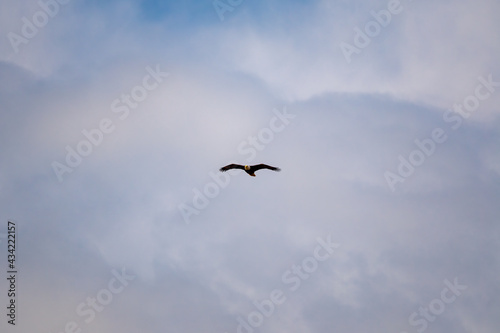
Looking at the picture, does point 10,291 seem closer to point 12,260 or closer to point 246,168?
point 12,260

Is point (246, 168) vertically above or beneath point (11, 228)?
above

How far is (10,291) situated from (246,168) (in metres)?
47.1

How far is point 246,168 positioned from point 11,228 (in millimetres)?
40813

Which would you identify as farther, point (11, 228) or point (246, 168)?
point (11, 228)

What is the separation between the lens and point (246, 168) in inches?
5187

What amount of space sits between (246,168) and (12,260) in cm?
4244

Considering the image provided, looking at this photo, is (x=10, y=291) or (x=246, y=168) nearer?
(x=246, y=168)

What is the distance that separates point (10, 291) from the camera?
492 ft

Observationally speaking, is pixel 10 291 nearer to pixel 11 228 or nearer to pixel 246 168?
pixel 11 228

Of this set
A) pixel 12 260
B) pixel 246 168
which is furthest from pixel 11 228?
pixel 246 168

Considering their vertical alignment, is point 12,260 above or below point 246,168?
below

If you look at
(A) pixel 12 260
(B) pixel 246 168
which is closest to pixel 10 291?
(A) pixel 12 260

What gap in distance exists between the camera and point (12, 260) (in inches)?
5748

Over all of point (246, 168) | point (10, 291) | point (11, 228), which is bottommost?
point (10, 291)
